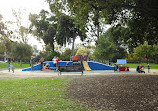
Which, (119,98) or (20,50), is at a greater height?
(20,50)

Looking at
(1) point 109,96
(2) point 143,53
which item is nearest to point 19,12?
(2) point 143,53

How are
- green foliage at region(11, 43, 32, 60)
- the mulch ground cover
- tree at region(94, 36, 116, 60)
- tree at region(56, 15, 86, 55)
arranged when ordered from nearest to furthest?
the mulch ground cover, tree at region(56, 15, 86, 55), tree at region(94, 36, 116, 60), green foliage at region(11, 43, 32, 60)

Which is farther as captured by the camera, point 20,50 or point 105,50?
point 20,50

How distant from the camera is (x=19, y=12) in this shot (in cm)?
4575

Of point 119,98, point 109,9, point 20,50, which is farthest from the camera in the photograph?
point 20,50

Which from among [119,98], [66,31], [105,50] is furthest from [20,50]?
[119,98]

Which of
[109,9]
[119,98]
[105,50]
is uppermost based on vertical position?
[109,9]

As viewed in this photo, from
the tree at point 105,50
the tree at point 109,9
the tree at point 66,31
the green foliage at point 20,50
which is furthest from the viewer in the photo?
the green foliage at point 20,50

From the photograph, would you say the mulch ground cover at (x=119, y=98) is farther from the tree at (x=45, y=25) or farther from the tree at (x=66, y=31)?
the tree at (x=45, y=25)

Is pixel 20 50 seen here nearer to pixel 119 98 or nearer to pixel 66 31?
pixel 66 31

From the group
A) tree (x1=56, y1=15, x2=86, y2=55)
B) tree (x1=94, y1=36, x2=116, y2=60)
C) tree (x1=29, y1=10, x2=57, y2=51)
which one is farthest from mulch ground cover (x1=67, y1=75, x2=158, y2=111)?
tree (x1=29, y1=10, x2=57, y2=51)

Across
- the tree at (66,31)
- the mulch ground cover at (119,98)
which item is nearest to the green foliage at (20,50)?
the tree at (66,31)

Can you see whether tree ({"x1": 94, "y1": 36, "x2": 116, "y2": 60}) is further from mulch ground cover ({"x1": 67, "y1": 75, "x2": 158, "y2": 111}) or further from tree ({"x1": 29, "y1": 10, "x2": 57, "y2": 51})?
mulch ground cover ({"x1": 67, "y1": 75, "x2": 158, "y2": 111})

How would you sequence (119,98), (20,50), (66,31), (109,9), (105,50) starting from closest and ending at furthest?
(119,98)
(109,9)
(105,50)
(66,31)
(20,50)
